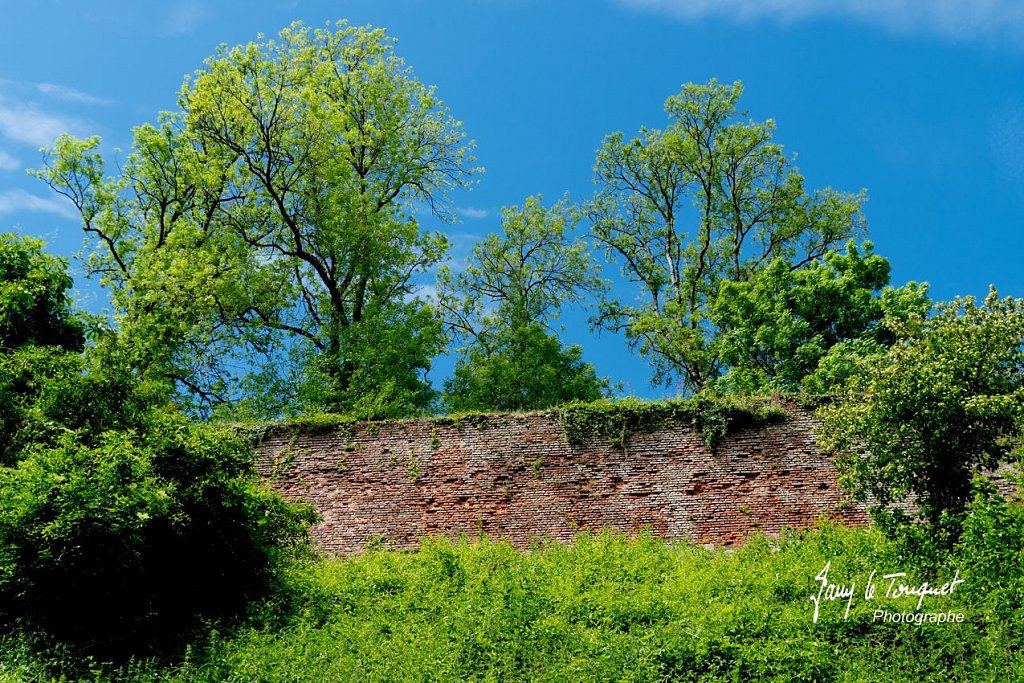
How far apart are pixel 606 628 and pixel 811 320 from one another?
12.5m

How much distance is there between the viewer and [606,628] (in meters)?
9.49

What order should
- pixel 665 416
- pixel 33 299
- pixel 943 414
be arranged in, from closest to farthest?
1. pixel 943 414
2. pixel 33 299
3. pixel 665 416

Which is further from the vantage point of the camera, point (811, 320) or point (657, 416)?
point (811, 320)

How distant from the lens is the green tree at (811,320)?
18.9 meters

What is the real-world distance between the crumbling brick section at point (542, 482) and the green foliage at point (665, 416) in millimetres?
142

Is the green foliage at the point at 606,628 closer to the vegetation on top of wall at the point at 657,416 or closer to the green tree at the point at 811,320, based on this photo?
the vegetation on top of wall at the point at 657,416

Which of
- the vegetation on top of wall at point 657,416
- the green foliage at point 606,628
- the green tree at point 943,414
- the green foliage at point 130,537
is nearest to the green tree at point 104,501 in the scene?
the green foliage at point 130,537

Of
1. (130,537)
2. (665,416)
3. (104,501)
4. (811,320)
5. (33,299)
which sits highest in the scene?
(811,320)

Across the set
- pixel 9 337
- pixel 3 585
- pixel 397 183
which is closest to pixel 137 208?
pixel 397 183

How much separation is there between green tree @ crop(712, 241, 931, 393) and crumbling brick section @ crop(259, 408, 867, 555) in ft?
16.6

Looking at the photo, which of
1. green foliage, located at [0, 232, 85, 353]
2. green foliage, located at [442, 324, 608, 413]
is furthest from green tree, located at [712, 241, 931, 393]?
green foliage, located at [0, 232, 85, 353]

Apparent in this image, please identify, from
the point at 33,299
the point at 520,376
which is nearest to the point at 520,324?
the point at 520,376

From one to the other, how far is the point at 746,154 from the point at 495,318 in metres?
8.85

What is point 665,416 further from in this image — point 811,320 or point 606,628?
point 811,320
